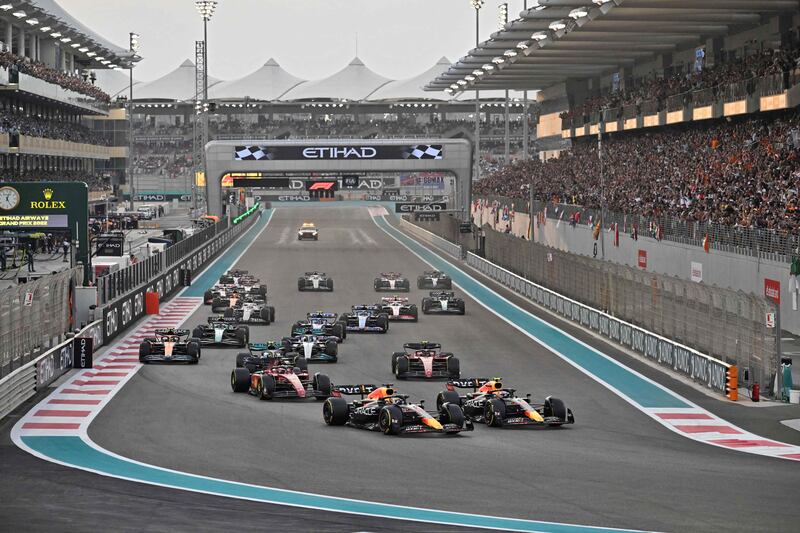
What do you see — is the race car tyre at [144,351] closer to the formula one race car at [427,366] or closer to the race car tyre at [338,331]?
the race car tyre at [338,331]

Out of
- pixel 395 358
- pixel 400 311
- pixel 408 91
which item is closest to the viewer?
pixel 395 358

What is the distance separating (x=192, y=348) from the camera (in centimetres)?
3231

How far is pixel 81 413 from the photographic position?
25719 millimetres

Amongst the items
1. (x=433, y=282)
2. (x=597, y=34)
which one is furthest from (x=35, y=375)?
(x=597, y=34)

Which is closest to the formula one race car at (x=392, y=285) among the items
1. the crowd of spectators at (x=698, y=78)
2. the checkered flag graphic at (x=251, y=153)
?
the crowd of spectators at (x=698, y=78)

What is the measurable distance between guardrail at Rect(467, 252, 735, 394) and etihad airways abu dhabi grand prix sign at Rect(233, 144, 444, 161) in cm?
2881

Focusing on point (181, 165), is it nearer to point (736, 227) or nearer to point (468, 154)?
point (468, 154)

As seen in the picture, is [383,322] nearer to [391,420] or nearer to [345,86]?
[391,420]

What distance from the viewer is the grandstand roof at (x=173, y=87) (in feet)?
606

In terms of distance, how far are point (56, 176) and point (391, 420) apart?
74.4m

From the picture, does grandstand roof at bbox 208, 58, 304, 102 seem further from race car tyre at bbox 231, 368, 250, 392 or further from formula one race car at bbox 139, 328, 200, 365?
race car tyre at bbox 231, 368, 250, 392

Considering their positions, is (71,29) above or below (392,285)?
above

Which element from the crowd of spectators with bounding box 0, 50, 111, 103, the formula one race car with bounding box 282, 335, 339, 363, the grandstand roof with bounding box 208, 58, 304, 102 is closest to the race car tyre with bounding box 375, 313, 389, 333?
the formula one race car with bounding box 282, 335, 339, 363

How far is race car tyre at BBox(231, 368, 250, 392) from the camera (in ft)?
90.9
